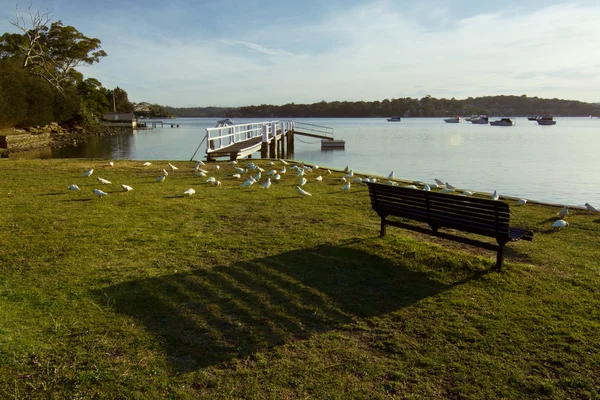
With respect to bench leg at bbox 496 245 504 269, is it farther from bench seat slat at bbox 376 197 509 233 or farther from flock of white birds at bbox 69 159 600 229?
flock of white birds at bbox 69 159 600 229

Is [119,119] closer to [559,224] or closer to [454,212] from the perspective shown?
[559,224]

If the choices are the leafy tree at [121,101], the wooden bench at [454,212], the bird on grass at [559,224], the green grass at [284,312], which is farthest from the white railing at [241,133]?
the leafy tree at [121,101]

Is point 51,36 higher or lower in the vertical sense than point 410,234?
higher

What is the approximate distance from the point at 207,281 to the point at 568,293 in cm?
398

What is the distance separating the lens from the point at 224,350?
3.29m

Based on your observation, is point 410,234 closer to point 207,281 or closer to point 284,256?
point 284,256

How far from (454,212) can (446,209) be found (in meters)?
0.11

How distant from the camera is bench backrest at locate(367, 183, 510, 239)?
487 cm

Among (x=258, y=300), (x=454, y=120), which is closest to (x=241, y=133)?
(x=258, y=300)

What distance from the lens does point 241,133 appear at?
76.5 feet

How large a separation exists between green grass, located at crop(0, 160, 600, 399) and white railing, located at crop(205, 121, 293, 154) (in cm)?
1082

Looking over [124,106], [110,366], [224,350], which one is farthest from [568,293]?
[124,106]

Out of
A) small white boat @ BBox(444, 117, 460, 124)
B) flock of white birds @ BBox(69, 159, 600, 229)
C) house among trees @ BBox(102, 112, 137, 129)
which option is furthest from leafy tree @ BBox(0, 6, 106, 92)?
small white boat @ BBox(444, 117, 460, 124)

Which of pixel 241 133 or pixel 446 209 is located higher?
pixel 241 133
